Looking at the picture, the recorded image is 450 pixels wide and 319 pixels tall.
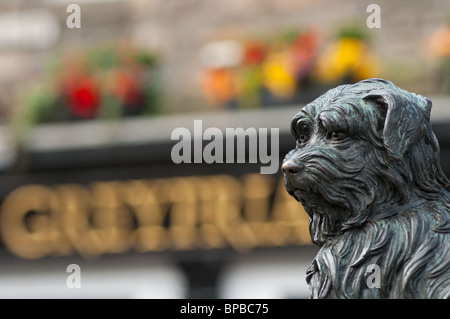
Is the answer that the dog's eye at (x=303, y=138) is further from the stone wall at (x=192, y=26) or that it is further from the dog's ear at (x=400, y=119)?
the stone wall at (x=192, y=26)

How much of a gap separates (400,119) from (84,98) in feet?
20.9

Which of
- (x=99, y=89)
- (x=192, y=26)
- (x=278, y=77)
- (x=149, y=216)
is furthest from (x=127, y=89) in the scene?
(x=192, y=26)

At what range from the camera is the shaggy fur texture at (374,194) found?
199 centimetres

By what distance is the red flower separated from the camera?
818 centimetres

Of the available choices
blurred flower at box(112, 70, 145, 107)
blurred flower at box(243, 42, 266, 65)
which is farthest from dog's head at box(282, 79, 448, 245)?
blurred flower at box(112, 70, 145, 107)

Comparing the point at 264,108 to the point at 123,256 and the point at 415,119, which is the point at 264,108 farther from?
the point at 415,119

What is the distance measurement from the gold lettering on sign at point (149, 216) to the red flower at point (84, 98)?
71 cm

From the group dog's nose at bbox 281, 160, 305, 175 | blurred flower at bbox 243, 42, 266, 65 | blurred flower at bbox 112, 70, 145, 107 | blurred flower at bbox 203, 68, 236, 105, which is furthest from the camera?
blurred flower at bbox 112, 70, 145, 107

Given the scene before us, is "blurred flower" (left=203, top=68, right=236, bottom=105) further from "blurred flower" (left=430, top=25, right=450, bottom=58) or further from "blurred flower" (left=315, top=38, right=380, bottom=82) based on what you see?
"blurred flower" (left=430, top=25, right=450, bottom=58)

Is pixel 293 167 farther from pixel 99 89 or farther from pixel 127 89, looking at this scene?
pixel 99 89

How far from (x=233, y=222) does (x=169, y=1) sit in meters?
3.35

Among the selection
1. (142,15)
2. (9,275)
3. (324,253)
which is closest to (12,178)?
(9,275)

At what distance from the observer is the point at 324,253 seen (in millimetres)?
2088
